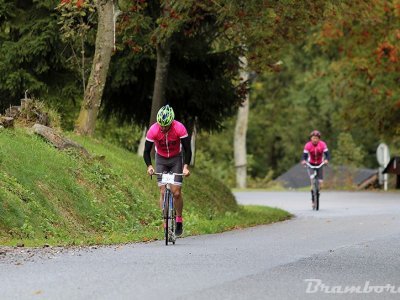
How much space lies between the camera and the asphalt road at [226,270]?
1066cm

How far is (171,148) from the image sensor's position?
1700 centimetres

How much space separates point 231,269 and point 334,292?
2.12 meters

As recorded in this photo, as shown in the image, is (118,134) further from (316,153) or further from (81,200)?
(81,200)

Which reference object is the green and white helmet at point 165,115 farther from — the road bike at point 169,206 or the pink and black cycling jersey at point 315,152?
the pink and black cycling jersey at point 315,152

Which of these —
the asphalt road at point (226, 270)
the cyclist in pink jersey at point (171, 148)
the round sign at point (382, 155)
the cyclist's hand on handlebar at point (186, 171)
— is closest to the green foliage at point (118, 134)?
the round sign at point (382, 155)

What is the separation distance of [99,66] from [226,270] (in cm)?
1419

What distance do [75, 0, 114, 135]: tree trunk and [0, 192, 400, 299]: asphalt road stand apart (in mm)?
7640

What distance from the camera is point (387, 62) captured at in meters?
41.0


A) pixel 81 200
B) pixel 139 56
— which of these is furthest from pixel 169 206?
pixel 139 56

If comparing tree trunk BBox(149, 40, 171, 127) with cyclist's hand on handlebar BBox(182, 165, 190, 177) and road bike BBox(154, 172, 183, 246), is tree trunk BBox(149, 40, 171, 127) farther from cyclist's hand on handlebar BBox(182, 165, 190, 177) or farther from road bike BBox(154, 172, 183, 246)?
cyclist's hand on handlebar BBox(182, 165, 190, 177)

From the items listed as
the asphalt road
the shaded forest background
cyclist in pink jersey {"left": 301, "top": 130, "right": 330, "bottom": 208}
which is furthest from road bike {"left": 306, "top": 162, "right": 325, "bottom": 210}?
the asphalt road

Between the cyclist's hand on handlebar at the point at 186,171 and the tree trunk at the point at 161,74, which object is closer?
the cyclist's hand on handlebar at the point at 186,171

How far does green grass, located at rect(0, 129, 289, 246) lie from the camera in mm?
17469

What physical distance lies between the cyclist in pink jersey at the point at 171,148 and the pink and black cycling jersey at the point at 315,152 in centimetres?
A: 1312
